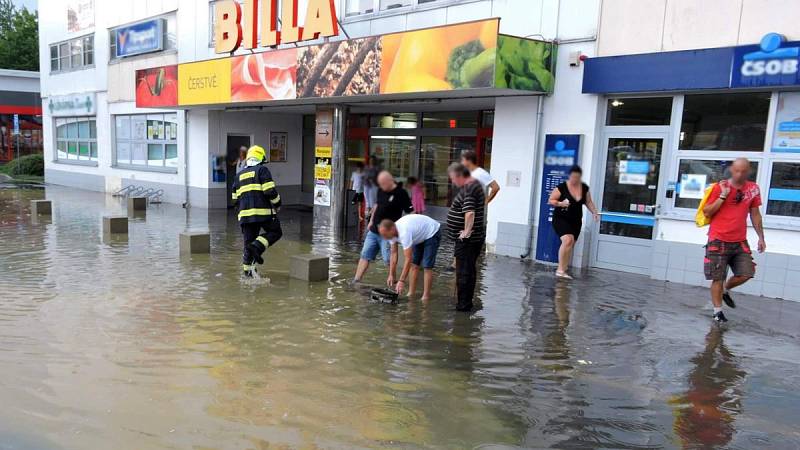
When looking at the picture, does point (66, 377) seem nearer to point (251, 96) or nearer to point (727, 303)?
point (727, 303)

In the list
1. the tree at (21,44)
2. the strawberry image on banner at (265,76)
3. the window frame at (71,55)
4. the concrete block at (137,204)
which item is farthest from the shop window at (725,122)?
the tree at (21,44)

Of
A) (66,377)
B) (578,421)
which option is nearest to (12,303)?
(66,377)

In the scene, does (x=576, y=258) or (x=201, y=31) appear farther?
(x=201, y=31)

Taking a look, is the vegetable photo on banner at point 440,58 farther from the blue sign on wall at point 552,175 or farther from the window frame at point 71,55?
the window frame at point 71,55

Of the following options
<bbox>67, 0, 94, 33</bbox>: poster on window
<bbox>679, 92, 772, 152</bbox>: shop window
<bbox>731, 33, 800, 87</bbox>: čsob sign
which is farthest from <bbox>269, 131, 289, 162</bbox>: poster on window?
<bbox>731, 33, 800, 87</bbox>: čsob sign

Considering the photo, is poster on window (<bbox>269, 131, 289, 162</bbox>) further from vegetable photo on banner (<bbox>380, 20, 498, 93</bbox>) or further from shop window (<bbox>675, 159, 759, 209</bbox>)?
shop window (<bbox>675, 159, 759, 209</bbox>)

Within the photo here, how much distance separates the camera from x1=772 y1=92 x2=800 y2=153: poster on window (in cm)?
768

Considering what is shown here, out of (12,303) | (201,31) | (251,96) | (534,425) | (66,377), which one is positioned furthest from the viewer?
(201,31)

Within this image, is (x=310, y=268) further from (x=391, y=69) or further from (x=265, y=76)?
(x=265, y=76)

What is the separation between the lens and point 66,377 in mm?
4582

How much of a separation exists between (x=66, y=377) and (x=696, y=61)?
8125 millimetres

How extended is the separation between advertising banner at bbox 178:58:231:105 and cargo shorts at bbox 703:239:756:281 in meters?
10.5

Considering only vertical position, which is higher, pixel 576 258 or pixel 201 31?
pixel 201 31

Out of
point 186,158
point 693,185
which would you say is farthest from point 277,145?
point 693,185
